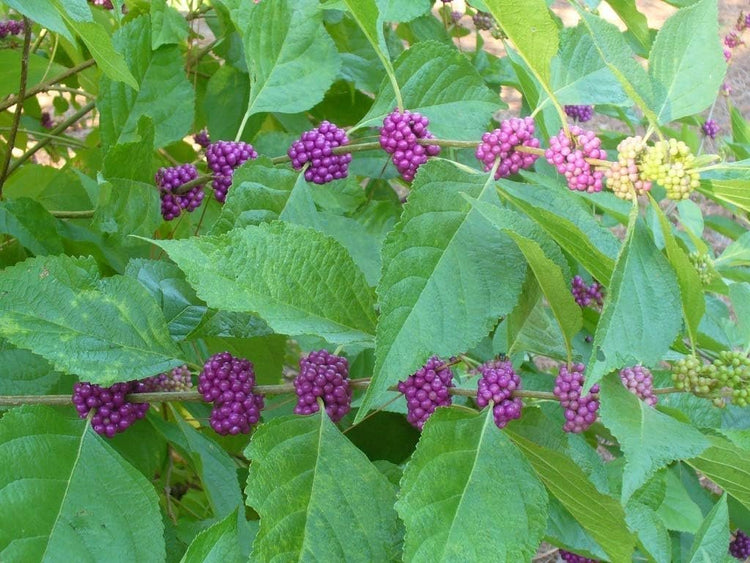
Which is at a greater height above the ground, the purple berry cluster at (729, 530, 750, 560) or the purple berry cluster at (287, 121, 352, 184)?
the purple berry cluster at (287, 121, 352, 184)

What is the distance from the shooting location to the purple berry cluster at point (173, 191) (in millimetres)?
1032

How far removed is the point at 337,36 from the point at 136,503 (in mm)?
956

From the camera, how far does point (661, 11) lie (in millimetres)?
6332

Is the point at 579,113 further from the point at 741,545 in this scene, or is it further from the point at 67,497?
the point at 67,497

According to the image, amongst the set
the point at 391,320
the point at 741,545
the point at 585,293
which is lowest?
the point at 741,545

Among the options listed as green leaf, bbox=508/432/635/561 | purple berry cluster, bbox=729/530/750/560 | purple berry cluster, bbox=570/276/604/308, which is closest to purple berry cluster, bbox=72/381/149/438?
green leaf, bbox=508/432/635/561

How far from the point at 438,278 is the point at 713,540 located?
1.85ft

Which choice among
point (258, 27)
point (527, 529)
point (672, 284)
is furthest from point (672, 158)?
point (258, 27)

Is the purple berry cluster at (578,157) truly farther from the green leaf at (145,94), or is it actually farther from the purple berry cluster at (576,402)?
the green leaf at (145,94)

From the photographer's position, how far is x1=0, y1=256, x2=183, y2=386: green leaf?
2.61 feet

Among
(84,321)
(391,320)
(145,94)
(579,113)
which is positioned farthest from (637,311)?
(579,113)

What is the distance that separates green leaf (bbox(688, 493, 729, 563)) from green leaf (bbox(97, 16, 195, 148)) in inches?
34.3

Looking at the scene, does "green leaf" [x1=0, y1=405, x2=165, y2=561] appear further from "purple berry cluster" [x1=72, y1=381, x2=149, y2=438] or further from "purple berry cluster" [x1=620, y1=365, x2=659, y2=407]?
"purple berry cluster" [x1=620, y1=365, x2=659, y2=407]

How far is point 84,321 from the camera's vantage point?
833 millimetres
